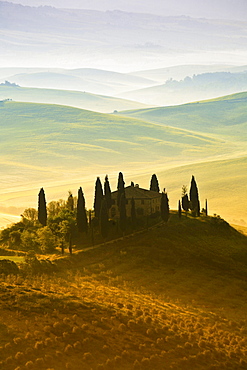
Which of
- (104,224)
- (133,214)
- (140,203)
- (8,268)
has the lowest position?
(8,268)

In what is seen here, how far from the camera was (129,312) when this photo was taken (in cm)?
4275

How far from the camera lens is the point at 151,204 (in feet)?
271

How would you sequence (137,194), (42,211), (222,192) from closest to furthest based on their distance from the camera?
1. (42,211)
2. (137,194)
3. (222,192)

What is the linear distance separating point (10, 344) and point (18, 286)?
1046 cm

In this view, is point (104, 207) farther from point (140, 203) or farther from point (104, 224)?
point (140, 203)

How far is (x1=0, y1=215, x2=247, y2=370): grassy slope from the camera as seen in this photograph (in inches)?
1389

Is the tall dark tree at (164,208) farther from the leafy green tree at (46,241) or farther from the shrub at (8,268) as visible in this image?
the shrub at (8,268)

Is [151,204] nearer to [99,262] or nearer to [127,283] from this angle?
[99,262]

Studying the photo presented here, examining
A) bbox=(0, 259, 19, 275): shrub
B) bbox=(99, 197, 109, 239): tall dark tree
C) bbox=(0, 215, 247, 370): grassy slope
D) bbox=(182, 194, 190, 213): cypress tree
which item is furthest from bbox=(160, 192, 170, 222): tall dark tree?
bbox=(0, 259, 19, 275): shrub

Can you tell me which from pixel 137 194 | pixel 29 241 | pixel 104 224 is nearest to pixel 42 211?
pixel 29 241

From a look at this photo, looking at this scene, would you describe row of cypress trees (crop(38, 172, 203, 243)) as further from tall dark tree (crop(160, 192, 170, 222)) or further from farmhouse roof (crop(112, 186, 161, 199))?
farmhouse roof (crop(112, 186, 161, 199))

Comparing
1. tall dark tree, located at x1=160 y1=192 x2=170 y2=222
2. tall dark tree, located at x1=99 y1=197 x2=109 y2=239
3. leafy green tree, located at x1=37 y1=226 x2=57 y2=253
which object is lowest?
leafy green tree, located at x1=37 y1=226 x2=57 y2=253

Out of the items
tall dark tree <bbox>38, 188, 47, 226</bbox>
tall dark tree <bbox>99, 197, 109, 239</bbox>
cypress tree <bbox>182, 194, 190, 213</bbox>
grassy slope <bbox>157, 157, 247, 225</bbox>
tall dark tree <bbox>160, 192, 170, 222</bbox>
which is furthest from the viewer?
grassy slope <bbox>157, 157, 247, 225</bbox>

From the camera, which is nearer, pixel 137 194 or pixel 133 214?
pixel 133 214
